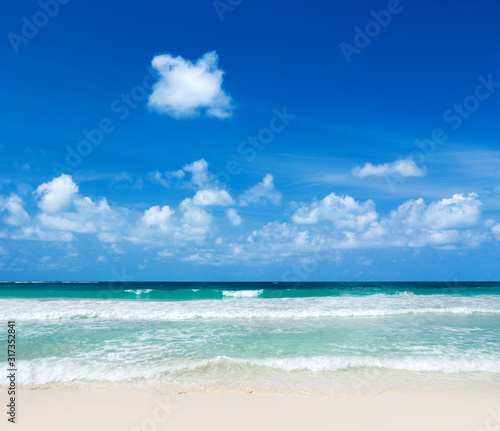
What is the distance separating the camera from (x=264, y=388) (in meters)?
6.84

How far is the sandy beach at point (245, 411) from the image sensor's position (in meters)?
5.40

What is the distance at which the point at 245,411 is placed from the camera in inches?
231

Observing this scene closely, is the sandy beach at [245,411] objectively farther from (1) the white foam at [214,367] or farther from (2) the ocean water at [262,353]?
(1) the white foam at [214,367]

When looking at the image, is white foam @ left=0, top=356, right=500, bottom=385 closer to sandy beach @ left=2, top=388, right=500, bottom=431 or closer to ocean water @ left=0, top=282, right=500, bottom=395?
ocean water @ left=0, top=282, right=500, bottom=395

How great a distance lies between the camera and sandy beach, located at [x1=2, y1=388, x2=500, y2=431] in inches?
213

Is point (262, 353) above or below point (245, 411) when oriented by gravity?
above

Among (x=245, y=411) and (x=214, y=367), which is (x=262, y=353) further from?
(x=245, y=411)

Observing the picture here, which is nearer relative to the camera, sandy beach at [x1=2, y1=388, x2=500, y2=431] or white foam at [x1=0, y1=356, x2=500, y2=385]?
sandy beach at [x1=2, y1=388, x2=500, y2=431]

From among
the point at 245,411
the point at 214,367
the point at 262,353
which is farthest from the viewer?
the point at 262,353

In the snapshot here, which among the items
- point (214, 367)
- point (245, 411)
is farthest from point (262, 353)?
point (245, 411)

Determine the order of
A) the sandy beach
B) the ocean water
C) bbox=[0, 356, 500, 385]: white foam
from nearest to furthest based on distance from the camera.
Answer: the sandy beach
the ocean water
bbox=[0, 356, 500, 385]: white foam

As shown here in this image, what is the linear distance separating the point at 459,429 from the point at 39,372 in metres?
8.55

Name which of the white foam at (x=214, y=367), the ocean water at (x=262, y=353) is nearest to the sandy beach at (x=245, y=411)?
the ocean water at (x=262, y=353)

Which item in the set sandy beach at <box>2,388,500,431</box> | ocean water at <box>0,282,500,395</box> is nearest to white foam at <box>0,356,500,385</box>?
ocean water at <box>0,282,500,395</box>
